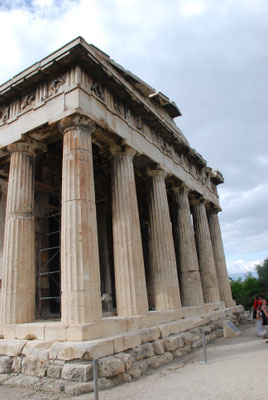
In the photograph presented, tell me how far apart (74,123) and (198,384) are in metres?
7.71

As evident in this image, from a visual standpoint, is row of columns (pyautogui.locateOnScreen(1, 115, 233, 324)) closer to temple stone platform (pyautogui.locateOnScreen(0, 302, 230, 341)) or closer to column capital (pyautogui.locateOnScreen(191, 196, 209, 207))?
temple stone platform (pyautogui.locateOnScreen(0, 302, 230, 341))

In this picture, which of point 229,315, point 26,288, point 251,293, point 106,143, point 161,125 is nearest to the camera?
point 26,288

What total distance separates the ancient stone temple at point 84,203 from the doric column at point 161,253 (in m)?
0.04

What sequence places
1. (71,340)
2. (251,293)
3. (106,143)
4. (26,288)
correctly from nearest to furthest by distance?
1. (71,340)
2. (26,288)
3. (106,143)
4. (251,293)

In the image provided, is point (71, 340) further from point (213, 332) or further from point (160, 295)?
point (213, 332)

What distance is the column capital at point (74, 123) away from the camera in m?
9.58

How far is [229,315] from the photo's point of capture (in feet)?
56.7

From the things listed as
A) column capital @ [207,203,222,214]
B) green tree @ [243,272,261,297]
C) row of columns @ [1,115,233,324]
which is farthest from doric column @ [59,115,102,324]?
green tree @ [243,272,261,297]

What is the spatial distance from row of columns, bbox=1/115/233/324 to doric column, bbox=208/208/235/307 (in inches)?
347

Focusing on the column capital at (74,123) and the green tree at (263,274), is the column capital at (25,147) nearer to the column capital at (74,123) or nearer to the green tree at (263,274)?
the column capital at (74,123)

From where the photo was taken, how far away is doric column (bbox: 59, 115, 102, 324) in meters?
8.03

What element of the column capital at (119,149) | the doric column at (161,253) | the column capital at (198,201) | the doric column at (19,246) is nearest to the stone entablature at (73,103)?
the column capital at (119,149)

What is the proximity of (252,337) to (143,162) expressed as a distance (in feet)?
29.1

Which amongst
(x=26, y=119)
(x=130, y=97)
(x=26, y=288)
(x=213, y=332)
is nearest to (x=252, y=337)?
(x=213, y=332)
